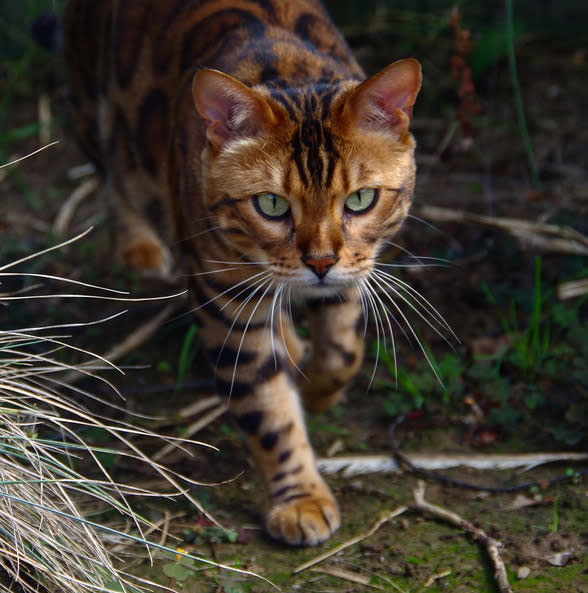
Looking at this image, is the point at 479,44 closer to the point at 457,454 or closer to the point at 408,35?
the point at 408,35

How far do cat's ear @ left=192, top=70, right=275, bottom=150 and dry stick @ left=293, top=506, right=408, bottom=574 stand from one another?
1.06m

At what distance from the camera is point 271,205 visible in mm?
2170

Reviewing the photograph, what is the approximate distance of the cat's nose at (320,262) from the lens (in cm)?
209

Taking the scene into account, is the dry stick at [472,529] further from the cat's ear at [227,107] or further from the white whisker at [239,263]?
the cat's ear at [227,107]

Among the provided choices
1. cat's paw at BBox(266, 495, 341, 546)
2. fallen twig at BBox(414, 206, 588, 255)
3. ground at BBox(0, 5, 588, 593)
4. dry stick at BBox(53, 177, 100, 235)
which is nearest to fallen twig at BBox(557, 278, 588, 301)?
ground at BBox(0, 5, 588, 593)

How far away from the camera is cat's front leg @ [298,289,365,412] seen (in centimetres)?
260

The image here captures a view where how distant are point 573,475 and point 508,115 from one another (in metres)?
2.23

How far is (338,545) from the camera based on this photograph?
2289 millimetres

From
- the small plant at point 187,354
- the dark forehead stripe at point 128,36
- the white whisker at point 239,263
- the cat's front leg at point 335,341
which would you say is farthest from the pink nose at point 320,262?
the dark forehead stripe at point 128,36

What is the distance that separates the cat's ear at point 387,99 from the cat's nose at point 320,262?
34cm

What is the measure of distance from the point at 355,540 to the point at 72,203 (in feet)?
7.96


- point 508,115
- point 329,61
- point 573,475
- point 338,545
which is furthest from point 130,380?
point 508,115

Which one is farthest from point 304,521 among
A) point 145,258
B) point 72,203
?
point 72,203

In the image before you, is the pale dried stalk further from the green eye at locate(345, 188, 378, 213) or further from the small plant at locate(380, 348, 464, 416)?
the green eye at locate(345, 188, 378, 213)
